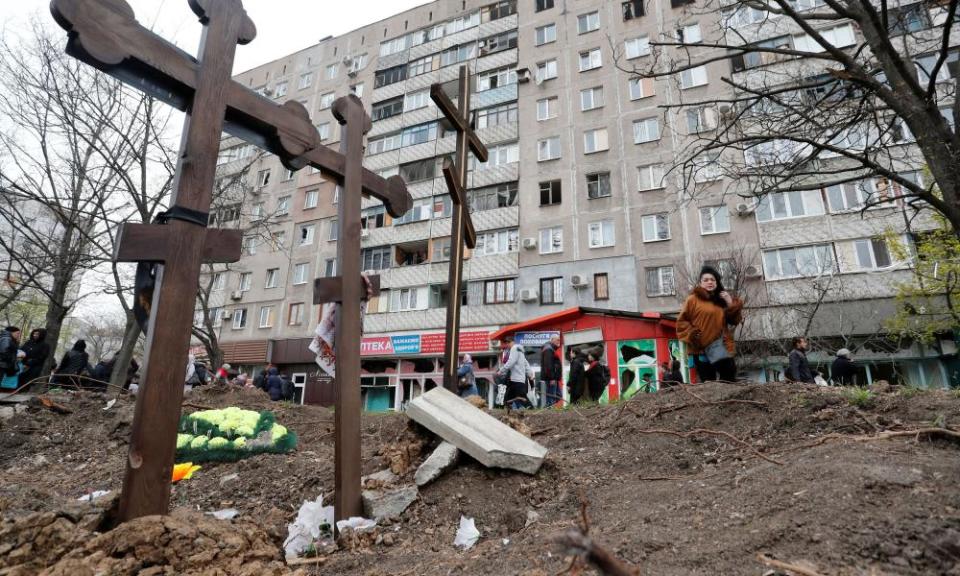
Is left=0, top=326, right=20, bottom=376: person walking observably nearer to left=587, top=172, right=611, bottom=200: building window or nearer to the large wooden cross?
the large wooden cross

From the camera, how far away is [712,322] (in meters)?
5.99

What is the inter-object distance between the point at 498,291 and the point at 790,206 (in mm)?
14366

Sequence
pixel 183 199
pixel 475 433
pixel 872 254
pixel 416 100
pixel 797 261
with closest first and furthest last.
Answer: pixel 183 199 → pixel 475 433 → pixel 872 254 → pixel 797 261 → pixel 416 100

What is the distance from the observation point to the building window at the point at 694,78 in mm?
24984

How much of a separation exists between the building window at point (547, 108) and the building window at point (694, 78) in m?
6.86

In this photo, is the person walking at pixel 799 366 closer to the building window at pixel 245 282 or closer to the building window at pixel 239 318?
the building window at pixel 239 318

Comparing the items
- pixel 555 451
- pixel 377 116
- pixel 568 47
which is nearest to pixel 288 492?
pixel 555 451

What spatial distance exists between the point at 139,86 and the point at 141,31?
12.4 inches

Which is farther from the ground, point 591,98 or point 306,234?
point 591,98

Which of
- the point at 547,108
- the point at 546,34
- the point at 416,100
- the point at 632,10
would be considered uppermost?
the point at 546,34

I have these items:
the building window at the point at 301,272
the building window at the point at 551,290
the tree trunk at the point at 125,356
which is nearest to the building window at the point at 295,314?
the building window at the point at 301,272

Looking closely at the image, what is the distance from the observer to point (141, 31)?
114 inches

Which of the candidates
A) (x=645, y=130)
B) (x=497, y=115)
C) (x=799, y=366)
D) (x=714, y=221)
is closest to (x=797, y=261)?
(x=714, y=221)

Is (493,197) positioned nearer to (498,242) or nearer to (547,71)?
(498,242)
